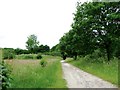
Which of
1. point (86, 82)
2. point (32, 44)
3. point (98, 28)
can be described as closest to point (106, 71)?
point (86, 82)

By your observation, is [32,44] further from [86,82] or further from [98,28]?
[86,82]

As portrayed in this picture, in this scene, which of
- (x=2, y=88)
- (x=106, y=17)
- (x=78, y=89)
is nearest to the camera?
(x=2, y=88)

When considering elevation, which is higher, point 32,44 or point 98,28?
point 32,44

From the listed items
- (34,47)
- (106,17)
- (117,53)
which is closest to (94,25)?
(106,17)

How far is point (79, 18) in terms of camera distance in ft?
132

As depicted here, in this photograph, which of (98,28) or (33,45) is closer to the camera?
(98,28)

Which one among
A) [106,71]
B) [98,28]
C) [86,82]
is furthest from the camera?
[98,28]

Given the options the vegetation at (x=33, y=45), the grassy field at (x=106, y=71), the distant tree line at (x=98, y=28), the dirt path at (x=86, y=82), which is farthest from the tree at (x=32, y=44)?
the dirt path at (x=86, y=82)

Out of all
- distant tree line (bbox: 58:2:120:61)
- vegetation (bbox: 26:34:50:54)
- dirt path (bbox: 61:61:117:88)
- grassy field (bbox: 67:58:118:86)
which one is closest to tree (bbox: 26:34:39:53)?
vegetation (bbox: 26:34:50:54)

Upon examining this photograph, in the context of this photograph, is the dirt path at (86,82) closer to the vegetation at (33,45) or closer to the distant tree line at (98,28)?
the distant tree line at (98,28)

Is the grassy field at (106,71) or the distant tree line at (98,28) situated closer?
the grassy field at (106,71)

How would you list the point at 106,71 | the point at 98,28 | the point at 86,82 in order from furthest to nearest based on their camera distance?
the point at 98,28, the point at 106,71, the point at 86,82

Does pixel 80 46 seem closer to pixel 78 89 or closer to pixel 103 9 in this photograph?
pixel 103 9

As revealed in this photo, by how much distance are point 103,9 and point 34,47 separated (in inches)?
3154
